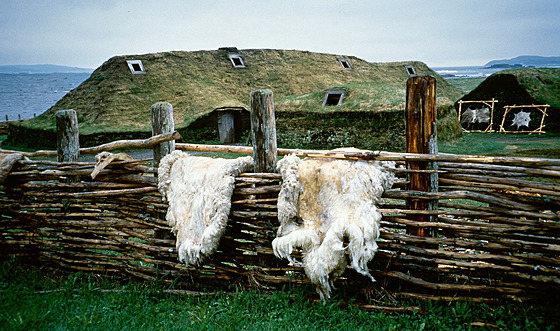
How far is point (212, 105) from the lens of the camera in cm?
1587

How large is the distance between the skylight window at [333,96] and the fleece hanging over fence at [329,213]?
11.0m

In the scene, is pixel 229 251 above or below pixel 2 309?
above

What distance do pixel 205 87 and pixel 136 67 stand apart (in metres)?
3.07

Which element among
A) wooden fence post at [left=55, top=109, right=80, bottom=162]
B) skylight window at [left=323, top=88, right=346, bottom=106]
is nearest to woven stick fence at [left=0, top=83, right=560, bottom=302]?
wooden fence post at [left=55, top=109, right=80, bottom=162]

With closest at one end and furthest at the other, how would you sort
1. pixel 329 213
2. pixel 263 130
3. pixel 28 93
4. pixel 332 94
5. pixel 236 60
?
pixel 329 213
pixel 263 130
pixel 332 94
pixel 236 60
pixel 28 93

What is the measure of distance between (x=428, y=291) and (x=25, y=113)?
3146cm

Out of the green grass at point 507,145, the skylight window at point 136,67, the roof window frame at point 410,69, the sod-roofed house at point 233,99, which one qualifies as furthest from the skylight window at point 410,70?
the skylight window at point 136,67

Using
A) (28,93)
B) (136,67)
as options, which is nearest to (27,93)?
(28,93)

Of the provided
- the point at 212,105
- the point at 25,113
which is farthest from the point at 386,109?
the point at 25,113

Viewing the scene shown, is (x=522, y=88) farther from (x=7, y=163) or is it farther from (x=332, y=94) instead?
(x=7, y=163)

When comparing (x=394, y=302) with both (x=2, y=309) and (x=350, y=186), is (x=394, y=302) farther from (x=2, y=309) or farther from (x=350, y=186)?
(x=2, y=309)

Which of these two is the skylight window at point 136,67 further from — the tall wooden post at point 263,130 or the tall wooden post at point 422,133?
the tall wooden post at point 422,133

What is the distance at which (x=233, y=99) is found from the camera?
17359 mm

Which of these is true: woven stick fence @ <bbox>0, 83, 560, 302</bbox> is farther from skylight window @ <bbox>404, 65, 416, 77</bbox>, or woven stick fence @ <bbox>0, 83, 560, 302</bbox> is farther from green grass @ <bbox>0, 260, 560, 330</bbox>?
skylight window @ <bbox>404, 65, 416, 77</bbox>
